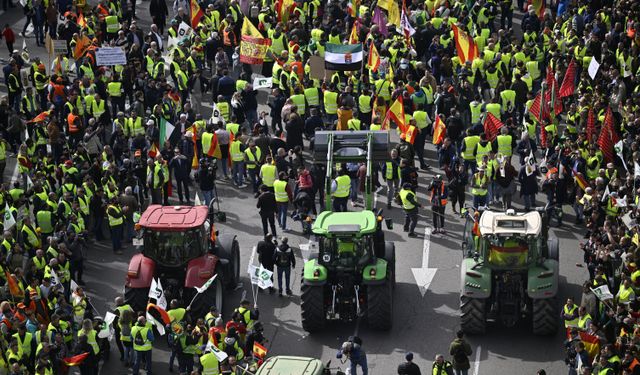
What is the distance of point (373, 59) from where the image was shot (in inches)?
1842

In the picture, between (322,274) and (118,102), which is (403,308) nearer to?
(322,274)

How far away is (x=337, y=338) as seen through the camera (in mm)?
34656

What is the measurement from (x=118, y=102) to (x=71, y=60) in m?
5.93

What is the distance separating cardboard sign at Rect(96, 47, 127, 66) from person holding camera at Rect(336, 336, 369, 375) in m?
15.9

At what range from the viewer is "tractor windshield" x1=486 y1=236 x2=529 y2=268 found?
33969 millimetres

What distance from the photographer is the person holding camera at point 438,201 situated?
39688 mm

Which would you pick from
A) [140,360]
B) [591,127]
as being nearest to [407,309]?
[140,360]

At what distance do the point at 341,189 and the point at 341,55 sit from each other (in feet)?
24.8

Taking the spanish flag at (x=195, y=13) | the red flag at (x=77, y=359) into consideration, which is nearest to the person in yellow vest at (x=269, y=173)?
the red flag at (x=77, y=359)

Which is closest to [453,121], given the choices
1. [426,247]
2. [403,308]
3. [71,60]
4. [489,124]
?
[489,124]

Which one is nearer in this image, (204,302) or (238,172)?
(204,302)

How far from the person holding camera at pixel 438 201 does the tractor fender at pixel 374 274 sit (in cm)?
594

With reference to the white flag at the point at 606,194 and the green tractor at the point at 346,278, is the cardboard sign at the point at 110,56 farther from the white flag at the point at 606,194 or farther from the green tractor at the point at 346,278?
the white flag at the point at 606,194

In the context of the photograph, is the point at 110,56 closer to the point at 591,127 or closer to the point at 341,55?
the point at 341,55
